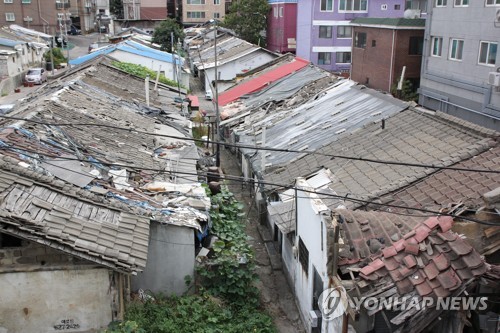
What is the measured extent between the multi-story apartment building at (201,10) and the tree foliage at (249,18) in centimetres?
2264

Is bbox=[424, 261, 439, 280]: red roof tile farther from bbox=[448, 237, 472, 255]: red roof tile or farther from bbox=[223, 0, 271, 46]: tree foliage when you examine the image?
bbox=[223, 0, 271, 46]: tree foliage

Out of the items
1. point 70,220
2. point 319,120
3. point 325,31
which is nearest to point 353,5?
point 325,31

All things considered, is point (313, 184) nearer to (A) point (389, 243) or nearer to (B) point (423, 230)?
(A) point (389, 243)

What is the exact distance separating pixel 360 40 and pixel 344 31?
10310 mm

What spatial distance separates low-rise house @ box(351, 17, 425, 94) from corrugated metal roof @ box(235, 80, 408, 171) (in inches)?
545

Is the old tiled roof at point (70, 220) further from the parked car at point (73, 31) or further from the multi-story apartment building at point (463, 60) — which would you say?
the parked car at point (73, 31)

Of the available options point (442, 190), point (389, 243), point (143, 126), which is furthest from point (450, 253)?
point (143, 126)

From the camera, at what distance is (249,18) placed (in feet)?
194

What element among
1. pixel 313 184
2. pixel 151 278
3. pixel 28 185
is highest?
pixel 28 185

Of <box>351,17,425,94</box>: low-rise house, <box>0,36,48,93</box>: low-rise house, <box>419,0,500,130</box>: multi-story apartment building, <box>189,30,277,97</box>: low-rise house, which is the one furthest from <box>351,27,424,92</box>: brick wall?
<box>0,36,48,93</box>: low-rise house

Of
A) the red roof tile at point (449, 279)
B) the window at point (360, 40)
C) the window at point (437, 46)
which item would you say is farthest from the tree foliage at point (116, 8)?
the red roof tile at point (449, 279)

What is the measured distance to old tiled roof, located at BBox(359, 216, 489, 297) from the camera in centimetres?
752

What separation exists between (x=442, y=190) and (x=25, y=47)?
4917 centimetres

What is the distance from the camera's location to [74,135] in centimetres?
1585
